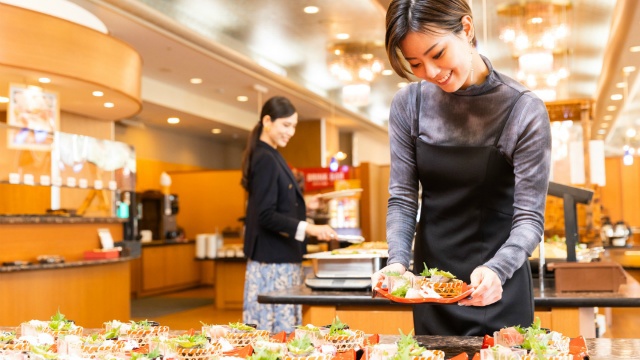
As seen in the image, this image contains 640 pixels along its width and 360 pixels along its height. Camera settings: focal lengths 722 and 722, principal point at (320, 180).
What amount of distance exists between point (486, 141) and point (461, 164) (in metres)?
0.09

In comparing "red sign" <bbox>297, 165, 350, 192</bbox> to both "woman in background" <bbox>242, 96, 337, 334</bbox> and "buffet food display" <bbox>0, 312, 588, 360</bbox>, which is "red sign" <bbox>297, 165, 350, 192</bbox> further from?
"buffet food display" <bbox>0, 312, 588, 360</bbox>

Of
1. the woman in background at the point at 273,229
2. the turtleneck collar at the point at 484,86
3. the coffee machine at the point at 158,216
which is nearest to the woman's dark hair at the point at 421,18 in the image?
the turtleneck collar at the point at 484,86

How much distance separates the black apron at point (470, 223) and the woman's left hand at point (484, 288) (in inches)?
12.0

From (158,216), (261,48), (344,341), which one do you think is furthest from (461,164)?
(158,216)

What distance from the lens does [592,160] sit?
22.3ft

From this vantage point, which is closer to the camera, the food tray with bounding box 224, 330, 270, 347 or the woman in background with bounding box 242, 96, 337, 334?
the food tray with bounding box 224, 330, 270, 347

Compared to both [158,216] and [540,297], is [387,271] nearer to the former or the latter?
[540,297]

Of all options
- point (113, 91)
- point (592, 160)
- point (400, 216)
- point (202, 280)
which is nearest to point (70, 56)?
point (113, 91)

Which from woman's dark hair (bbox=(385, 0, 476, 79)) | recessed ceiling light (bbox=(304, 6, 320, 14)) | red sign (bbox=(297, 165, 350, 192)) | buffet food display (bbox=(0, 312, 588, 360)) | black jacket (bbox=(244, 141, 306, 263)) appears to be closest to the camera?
buffet food display (bbox=(0, 312, 588, 360))

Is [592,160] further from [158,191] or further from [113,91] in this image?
[158,191]

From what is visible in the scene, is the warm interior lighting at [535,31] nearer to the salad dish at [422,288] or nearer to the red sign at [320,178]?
the red sign at [320,178]

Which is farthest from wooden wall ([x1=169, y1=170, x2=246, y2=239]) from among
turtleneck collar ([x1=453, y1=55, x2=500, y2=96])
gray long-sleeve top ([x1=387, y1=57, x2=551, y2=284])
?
turtleneck collar ([x1=453, y1=55, x2=500, y2=96])

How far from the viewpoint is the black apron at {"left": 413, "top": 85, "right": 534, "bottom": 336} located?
188cm

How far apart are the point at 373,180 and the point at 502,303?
937cm
